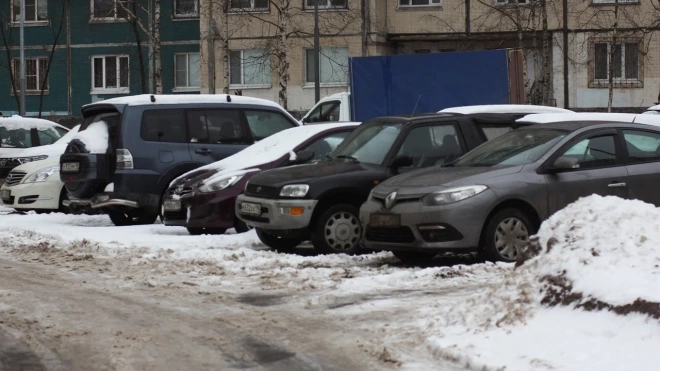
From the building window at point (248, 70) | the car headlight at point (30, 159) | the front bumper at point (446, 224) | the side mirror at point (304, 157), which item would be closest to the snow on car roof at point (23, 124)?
the car headlight at point (30, 159)

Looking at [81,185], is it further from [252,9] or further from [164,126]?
[252,9]

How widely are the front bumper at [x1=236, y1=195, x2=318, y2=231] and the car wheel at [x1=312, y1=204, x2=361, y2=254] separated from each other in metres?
0.17

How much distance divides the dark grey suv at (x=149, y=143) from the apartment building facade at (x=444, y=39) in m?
23.4

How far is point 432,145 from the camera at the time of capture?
45.5 ft

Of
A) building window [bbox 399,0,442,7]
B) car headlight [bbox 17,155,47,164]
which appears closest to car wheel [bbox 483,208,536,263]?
car headlight [bbox 17,155,47,164]

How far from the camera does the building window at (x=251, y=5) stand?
4466 centimetres

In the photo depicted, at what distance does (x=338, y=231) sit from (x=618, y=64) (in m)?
31.9

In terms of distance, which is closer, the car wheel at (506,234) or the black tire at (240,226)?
the car wheel at (506,234)

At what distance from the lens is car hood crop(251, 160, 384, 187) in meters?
13.3

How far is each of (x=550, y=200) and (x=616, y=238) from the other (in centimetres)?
379

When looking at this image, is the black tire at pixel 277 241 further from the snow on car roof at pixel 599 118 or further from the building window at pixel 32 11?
the building window at pixel 32 11

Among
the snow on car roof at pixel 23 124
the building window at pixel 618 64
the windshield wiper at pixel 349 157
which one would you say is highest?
the building window at pixel 618 64

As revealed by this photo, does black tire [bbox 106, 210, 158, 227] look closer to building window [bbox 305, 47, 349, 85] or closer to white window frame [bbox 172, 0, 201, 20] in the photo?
building window [bbox 305, 47, 349, 85]

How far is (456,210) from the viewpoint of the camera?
11.6 m
